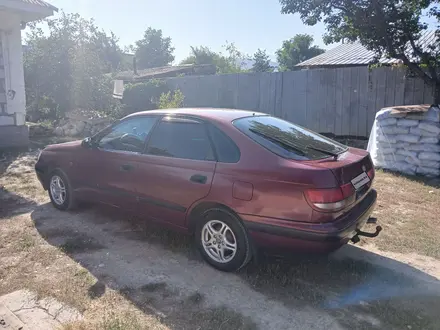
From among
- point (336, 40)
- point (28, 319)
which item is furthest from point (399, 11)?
point (28, 319)

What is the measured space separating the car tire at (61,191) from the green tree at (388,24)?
24.2ft

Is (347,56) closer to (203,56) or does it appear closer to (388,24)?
(388,24)

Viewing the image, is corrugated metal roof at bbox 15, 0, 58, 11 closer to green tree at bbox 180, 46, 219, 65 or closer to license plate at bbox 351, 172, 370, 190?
license plate at bbox 351, 172, 370, 190

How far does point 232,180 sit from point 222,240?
0.63m

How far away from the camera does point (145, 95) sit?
1675cm

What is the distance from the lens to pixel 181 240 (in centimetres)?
428

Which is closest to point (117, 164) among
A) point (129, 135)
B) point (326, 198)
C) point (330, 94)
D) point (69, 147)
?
point (129, 135)

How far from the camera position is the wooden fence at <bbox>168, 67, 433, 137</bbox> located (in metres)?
9.77

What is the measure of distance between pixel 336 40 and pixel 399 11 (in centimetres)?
183

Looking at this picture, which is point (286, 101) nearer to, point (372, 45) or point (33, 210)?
point (372, 45)

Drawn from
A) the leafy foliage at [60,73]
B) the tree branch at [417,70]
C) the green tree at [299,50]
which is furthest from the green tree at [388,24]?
the green tree at [299,50]

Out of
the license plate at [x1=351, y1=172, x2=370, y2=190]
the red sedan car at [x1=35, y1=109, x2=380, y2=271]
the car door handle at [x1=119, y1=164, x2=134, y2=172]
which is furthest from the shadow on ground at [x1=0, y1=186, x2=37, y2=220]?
the license plate at [x1=351, y1=172, x2=370, y2=190]

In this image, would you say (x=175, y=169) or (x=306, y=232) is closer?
(x=306, y=232)

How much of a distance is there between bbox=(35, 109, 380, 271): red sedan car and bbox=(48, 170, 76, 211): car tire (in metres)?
0.51
